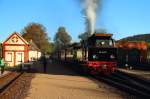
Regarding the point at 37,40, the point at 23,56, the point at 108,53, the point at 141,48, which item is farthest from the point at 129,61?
the point at 37,40

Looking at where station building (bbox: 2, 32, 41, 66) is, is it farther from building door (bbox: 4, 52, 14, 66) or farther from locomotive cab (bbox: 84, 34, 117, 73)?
locomotive cab (bbox: 84, 34, 117, 73)

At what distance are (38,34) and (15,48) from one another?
9797cm

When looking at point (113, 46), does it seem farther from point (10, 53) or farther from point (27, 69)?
point (10, 53)

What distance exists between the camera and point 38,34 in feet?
509

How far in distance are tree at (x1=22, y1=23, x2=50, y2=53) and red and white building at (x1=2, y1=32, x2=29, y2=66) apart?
9537 centimetres

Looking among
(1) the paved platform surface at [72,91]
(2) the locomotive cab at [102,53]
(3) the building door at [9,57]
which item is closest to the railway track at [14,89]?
(1) the paved platform surface at [72,91]

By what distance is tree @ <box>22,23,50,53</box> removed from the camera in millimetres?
154875

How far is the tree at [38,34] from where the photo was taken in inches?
6097

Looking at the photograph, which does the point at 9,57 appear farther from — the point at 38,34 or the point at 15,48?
the point at 38,34

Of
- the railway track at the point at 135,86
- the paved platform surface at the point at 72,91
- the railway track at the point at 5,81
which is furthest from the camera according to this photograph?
the railway track at the point at 5,81

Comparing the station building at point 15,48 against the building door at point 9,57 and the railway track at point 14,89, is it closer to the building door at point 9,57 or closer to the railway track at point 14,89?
the building door at point 9,57

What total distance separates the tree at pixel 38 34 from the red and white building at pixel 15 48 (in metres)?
95.4

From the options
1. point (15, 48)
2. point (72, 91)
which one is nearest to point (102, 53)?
point (72, 91)

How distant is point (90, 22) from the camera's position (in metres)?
52.0
